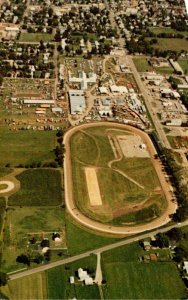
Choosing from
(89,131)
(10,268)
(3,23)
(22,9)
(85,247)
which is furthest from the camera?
(22,9)

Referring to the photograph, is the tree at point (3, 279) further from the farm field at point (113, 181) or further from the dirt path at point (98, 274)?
the farm field at point (113, 181)

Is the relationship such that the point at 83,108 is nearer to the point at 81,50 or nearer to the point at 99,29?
the point at 81,50

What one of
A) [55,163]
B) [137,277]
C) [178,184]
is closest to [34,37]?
[55,163]

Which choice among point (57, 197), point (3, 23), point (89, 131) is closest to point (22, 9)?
point (3, 23)

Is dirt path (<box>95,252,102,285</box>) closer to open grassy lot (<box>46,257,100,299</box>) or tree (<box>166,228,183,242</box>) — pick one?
open grassy lot (<box>46,257,100,299</box>)

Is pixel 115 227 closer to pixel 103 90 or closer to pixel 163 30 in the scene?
pixel 103 90

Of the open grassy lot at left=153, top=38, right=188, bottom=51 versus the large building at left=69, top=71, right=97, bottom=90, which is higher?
the open grassy lot at left=153, top=38, right=188, bottom=51

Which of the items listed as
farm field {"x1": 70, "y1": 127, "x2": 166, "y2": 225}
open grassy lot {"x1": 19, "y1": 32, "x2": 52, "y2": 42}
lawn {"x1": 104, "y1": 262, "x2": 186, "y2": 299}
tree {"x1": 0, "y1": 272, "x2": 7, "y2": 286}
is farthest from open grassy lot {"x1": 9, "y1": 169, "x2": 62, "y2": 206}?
open grassy lot {"x1": 19, "y1": 32, "x2": 52, "y2": 42}

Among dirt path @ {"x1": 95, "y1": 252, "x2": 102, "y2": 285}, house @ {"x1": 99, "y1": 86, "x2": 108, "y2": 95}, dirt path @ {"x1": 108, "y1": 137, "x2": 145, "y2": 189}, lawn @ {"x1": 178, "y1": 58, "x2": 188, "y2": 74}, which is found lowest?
dirt path @ {"x1": 95, "y1": 252, "x2": 102, "y2": 285}
